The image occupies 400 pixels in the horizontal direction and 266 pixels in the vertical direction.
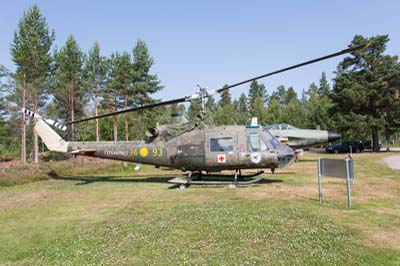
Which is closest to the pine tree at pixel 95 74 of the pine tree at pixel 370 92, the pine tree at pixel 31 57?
the pine tree at pixel 31 57

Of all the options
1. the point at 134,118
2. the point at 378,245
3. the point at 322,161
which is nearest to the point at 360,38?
the point at 134,118

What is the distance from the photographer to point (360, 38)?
116ft

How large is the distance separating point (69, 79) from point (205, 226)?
28.8 metres

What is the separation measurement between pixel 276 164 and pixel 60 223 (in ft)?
23.9

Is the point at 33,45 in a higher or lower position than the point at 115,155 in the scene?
higher

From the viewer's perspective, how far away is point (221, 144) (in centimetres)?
1123

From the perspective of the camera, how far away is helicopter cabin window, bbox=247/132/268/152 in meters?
11.0

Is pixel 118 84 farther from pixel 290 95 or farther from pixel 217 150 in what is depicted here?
pixel 290 95

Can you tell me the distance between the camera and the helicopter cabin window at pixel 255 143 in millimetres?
11000

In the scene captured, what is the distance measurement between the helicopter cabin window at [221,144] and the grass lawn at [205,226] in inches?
58.1

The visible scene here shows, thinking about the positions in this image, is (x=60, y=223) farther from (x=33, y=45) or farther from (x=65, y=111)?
(x=65, y=111)

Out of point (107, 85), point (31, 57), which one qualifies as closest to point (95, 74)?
point (107, 85)

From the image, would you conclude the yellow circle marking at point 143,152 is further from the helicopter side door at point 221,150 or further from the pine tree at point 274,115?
the pine tree at point 274,115

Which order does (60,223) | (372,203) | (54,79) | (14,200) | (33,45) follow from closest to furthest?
(60,223), (372,203), (14,200), (33,45), (54,79)
